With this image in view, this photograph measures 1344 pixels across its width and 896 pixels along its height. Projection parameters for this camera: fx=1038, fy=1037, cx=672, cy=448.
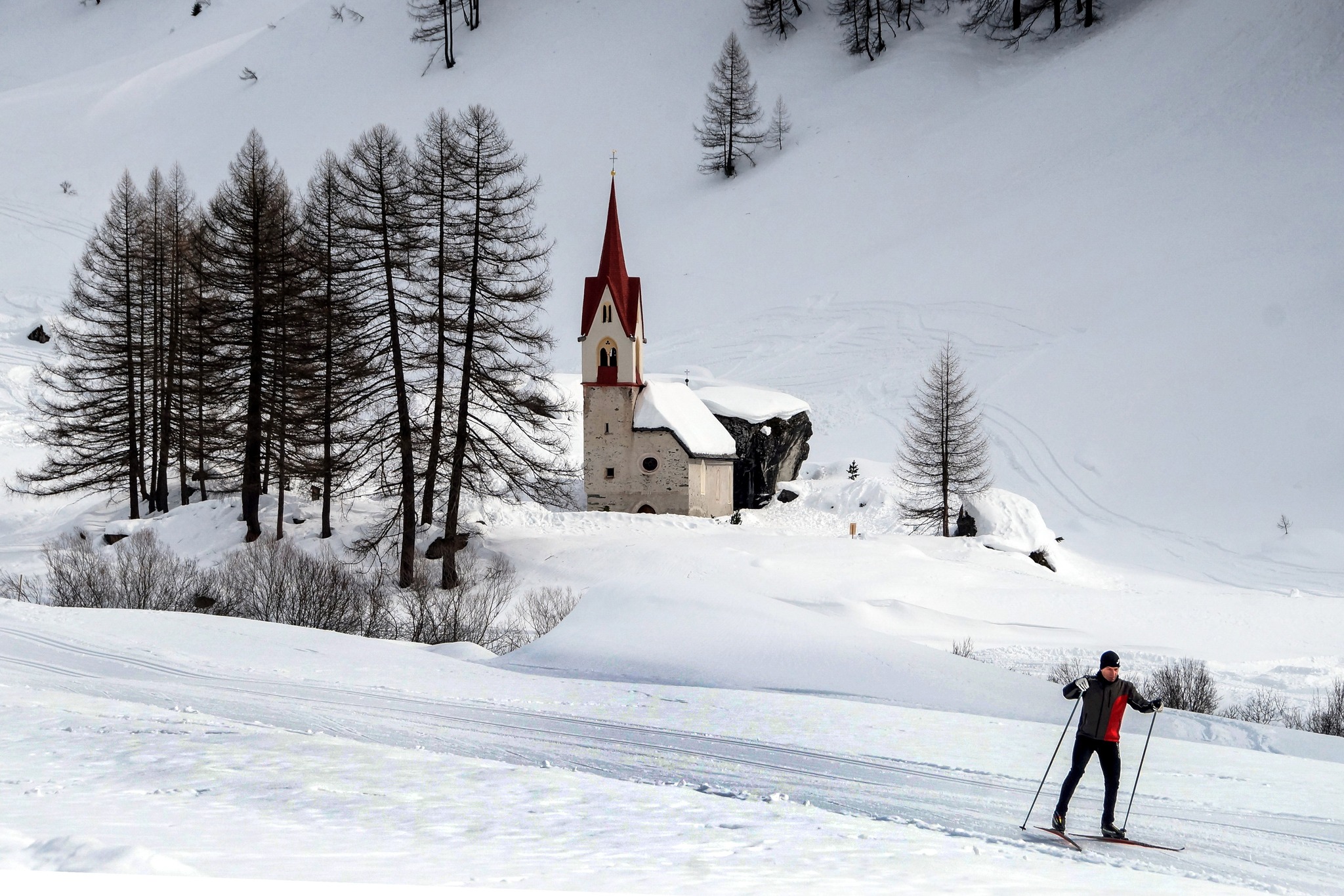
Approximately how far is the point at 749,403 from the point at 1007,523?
36.7ft

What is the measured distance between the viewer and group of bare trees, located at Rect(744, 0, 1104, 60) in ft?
266

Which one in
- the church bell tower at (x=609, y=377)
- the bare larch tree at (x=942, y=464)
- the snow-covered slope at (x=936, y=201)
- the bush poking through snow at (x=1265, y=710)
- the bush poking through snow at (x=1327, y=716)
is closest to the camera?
the bush poking through snow at (x=1327, y=716)

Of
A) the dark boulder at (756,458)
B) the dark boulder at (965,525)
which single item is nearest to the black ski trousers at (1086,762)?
the dark boulder at (965,525)

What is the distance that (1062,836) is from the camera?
8945 mm

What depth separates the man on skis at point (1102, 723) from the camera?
9117 millimetres

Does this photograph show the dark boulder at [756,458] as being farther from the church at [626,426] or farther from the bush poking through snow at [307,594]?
the bush poking through snow at [307,594]

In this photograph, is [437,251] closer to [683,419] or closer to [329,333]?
[329,333]

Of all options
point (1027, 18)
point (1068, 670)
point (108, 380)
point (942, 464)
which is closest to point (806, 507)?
point (942, 464)

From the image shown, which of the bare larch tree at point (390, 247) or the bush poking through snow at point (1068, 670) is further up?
the bare larch tree at point (390, 247)

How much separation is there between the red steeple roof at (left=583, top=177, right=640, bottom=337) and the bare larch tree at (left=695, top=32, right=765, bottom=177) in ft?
142

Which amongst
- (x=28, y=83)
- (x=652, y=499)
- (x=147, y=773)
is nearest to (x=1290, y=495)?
(x=652, y=499)

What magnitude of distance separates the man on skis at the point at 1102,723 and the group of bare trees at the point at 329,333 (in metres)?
17.8

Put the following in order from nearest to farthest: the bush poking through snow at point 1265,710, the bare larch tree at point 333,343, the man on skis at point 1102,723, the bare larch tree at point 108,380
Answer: the man on skis at point 1102,723 → the bush poking through snow at point 1265,710 → the bare larch tree at point 333,343 → the bare larch tree at point 108,380

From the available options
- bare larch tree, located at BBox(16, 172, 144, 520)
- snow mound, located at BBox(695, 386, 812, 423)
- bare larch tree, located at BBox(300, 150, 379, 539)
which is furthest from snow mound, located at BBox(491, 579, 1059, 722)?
snow mound, located at BBox(695, 386, 812, 423)
